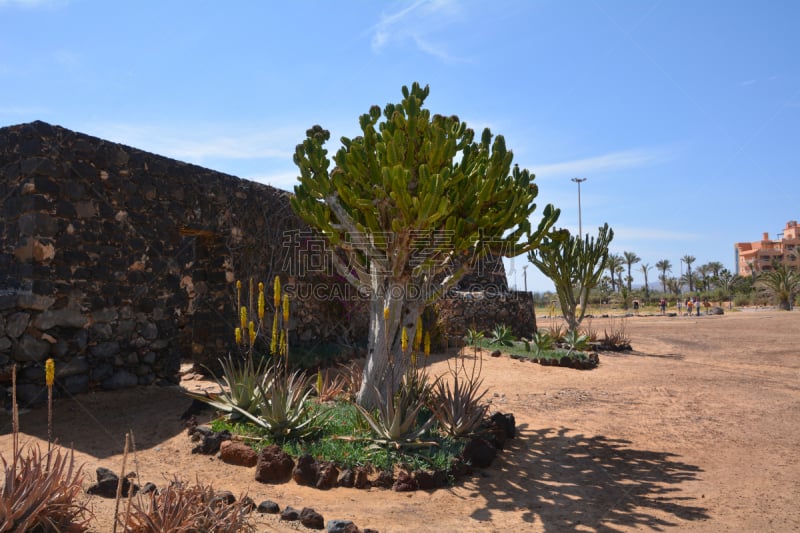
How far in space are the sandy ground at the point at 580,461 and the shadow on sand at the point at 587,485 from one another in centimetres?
1

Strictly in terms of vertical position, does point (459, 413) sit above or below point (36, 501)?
below

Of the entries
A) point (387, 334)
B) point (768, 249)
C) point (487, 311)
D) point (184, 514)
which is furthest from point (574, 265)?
point (768, 249)

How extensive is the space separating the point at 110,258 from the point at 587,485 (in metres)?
5.68

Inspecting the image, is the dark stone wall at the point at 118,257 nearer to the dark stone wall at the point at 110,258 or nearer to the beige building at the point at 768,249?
the dark stone wall at the point at 110,258

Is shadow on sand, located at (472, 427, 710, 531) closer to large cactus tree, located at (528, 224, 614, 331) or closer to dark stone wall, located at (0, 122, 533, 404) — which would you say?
dark stone wall, located at (0, 122, 533, 404)

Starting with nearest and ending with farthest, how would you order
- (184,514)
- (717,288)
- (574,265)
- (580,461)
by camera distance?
(184,514), (580,461), (574,265), (717,288)

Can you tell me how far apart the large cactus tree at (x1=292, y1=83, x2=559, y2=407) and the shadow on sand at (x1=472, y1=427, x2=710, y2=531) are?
1.38 metres

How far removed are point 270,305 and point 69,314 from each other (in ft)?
10.9

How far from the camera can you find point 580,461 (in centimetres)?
491

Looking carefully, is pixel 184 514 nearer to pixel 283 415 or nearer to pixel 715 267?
pixel 283 415

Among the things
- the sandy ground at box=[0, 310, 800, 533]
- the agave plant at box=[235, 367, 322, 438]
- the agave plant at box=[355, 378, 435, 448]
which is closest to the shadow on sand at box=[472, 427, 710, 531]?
the sandy ground at box=[0, 310, 800, 533]

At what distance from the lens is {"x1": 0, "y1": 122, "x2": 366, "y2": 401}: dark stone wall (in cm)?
562

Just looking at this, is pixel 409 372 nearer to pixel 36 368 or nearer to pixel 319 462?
pixel 319 462

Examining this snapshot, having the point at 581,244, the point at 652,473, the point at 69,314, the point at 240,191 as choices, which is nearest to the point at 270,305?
the point at 240,191
